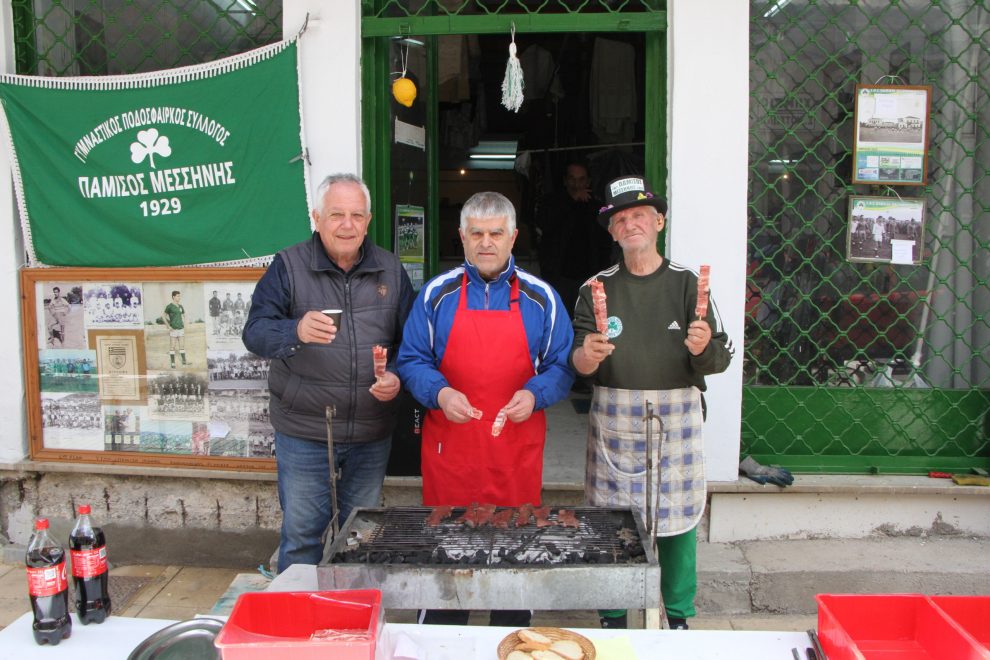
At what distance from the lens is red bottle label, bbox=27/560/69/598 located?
6.73 feet

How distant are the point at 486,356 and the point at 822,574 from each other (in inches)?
91.1

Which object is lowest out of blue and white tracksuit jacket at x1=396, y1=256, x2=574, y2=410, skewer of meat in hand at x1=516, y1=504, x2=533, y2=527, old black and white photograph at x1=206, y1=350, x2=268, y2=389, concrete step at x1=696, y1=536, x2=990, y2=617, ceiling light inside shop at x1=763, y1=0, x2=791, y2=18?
concrete step at x1=696, y1=536, x2=990, y2=617

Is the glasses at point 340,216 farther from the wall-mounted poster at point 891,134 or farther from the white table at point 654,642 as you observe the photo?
the wall-mounted poster at point 891,134

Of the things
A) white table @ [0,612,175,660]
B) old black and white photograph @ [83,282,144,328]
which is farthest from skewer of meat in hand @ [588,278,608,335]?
old black and white photograph @ [83,282,144,328]

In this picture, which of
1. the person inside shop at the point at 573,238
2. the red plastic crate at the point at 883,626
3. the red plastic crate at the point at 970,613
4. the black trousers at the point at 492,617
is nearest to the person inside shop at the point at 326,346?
the black trousers at the point at 492,617

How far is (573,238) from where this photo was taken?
22.3 feet

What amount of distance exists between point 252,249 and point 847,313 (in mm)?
3323

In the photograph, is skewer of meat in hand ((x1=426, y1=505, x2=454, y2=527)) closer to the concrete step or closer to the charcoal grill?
the charcoal grill

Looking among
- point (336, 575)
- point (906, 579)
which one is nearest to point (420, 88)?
point (336, 575)

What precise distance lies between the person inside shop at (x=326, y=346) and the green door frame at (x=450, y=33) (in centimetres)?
105

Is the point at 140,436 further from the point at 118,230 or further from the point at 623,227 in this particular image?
the point at 623,227

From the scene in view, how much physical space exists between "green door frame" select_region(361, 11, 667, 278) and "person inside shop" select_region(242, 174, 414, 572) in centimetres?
105

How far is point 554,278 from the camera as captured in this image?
6961 millimetres

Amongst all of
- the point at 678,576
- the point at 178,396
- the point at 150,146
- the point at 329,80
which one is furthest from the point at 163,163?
the point at 678,576
